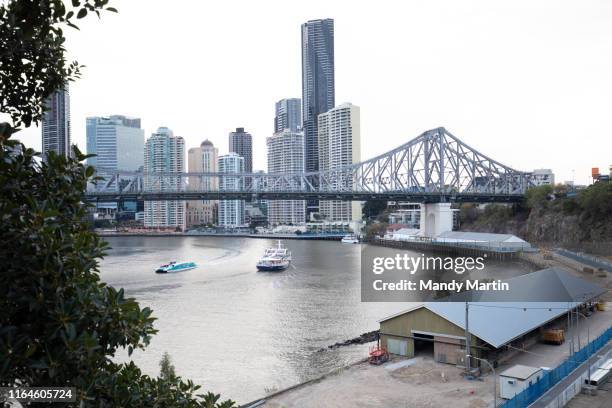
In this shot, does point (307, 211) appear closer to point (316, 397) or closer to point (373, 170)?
point (373, 170)

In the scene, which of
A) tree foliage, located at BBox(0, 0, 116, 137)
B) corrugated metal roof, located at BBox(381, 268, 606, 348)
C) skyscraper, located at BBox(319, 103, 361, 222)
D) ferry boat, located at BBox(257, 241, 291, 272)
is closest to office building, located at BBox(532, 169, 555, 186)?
ferry boat, located at BBox(257, 241, 291, 272)

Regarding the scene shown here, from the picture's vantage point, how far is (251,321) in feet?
62.7

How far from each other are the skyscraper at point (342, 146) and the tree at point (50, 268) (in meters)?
93.2

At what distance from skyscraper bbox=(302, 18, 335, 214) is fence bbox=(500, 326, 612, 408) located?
159323 millimetres

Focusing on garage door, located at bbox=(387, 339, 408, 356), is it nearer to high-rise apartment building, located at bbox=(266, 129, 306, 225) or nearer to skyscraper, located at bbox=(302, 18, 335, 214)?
high-rise apartment building, located at bbox=(266, 129, 306, 225)

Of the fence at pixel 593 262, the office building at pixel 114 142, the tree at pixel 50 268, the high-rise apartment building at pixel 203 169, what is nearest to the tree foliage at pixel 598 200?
Answer: the fence at pixel 593 262

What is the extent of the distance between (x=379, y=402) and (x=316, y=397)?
132 centimetres

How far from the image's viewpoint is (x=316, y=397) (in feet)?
35.5

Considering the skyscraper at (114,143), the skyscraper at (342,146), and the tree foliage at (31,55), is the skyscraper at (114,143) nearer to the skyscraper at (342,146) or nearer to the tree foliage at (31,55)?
the skyscraper at (342,146)

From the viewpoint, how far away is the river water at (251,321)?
44.5ft

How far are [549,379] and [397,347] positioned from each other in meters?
4.48

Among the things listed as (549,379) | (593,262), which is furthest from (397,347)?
(593,262)

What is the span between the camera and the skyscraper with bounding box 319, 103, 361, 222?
97.7 meters

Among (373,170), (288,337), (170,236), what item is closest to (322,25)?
(170,236)
